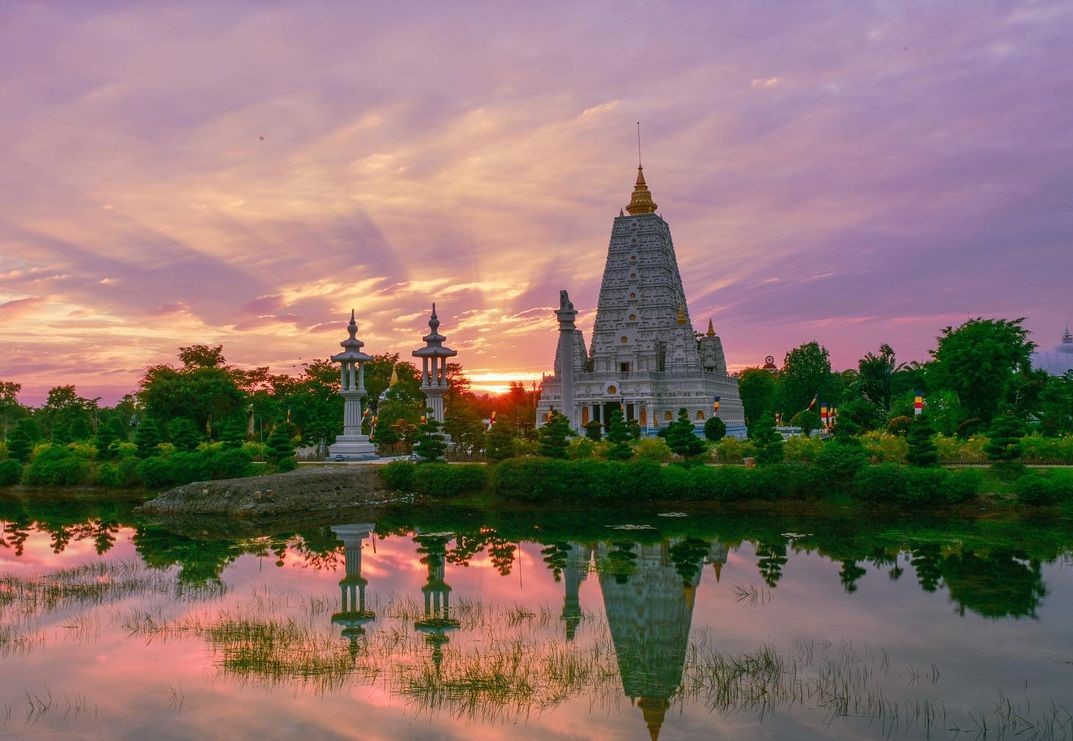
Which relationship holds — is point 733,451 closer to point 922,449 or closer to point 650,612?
point 922,449

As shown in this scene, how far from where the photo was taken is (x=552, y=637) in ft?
A: 50.8

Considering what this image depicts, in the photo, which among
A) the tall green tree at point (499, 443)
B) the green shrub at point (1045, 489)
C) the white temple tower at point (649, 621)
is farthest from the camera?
the tall green tree at point (499, 443)

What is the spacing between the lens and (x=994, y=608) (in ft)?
56.3

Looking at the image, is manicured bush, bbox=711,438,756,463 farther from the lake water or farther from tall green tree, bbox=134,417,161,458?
tall green tree, bbox=134,417,161,458

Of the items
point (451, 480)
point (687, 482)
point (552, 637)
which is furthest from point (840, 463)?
point (552, 637)

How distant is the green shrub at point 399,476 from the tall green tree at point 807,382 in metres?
54.6

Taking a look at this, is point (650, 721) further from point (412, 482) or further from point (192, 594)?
point (412, 482)

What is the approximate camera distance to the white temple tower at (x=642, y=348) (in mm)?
66562

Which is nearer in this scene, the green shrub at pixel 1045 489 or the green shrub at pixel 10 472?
the green shrub at pixel 1045 489

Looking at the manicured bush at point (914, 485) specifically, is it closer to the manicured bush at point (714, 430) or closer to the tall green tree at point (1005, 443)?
the tall green tree at point (1005, 443)

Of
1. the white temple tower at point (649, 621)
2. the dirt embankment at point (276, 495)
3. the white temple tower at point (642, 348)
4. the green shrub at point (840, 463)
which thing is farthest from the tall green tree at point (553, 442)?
the white temple tower at point (642, 348)

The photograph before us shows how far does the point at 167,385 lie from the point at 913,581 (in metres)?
55.0

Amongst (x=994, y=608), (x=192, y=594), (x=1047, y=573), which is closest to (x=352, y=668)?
(x=192, y=594)

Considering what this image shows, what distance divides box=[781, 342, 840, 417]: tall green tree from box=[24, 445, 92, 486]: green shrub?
205 feet
